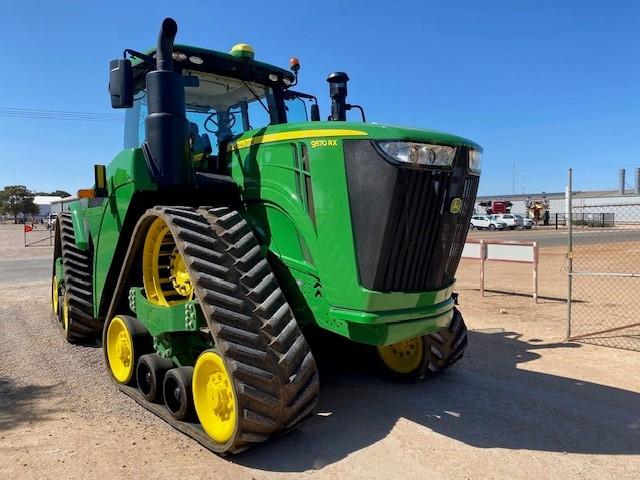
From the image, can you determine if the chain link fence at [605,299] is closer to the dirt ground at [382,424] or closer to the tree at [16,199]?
the dirt ground at [382,424]

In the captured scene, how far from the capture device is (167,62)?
4.27 metres

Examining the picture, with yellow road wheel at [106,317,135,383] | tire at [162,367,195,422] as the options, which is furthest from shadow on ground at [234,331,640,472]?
yellow road wheel at [106,317,135,383]

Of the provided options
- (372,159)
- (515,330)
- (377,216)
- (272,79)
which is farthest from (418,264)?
(515,330)

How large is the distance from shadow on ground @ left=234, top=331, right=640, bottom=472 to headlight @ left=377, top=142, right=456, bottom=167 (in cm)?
195

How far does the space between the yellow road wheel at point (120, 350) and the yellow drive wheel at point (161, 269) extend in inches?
18.4

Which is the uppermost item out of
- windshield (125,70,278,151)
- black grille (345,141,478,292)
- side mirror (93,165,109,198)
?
windshield (125,70,278,151)

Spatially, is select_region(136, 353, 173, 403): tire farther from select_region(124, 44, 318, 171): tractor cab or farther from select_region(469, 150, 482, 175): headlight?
select_region(469, 150, 482, 175): headlight

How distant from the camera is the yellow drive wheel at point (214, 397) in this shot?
3.50 meters

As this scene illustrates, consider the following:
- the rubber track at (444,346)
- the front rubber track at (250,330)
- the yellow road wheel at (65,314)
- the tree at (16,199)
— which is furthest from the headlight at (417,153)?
the tree at (16,199)

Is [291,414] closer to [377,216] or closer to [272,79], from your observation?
[377,216]

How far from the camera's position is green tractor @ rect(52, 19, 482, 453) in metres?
3.40

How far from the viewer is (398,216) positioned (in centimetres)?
343

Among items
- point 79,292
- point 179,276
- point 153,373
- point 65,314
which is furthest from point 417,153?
point 65,314

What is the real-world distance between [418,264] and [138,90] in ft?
11.4
